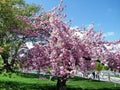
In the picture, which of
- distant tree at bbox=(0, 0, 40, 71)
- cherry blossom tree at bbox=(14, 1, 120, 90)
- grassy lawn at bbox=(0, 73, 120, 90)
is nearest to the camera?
cherry blossom tree at bbox=(14, 1, 120, 90)

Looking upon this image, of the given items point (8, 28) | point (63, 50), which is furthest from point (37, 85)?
point (63, 50)

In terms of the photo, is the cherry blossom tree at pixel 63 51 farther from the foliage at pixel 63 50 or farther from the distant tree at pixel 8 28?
the distant tree at pixel 8 28

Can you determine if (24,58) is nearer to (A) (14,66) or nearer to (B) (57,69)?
(A) (14,66)

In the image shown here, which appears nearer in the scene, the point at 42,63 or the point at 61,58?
the point at 61,58

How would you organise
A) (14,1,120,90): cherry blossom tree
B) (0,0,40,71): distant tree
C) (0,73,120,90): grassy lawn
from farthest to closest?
(0,73,120,90): grassy lawn
(0,0,40,71): distant tree
(14,1,120,90): cherry blossom tree

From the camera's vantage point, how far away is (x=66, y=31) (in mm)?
17078

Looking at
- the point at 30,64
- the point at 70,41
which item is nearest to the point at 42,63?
the point at 30,64

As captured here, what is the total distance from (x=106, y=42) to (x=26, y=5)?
30040 millimetres

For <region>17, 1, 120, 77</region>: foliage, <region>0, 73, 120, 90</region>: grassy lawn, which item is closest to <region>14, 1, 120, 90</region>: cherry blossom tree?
<region>17, 1, 120, 77</region>: foliage

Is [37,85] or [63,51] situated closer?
[63,51]

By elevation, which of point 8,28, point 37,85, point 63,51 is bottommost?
point 37,85

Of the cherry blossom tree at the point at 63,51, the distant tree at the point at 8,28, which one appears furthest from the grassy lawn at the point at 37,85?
the cherry blossom tree at the point at 63,51

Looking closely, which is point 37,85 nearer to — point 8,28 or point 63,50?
point 8,28

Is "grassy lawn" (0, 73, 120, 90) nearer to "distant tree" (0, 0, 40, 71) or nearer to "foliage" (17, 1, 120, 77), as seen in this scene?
"distant tree" (0, 0, 40, 71)
